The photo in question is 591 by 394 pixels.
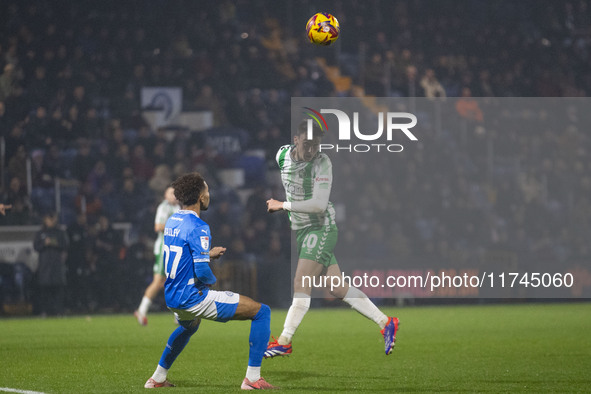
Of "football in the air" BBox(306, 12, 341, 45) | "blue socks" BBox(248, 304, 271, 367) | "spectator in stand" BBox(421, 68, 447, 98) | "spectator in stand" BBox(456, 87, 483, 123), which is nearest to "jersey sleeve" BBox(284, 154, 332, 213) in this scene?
"blue socks" BBox(248, 304, 271, 367)

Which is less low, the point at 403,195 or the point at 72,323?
the point at 403,195

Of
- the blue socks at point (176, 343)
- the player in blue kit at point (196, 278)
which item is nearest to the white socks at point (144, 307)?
the blue socks at point (176, 343)

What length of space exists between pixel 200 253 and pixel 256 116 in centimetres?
1574

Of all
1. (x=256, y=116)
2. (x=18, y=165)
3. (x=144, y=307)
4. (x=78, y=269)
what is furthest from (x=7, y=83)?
(x=144, y=307)

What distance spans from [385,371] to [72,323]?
863cm

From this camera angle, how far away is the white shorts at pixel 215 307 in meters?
7.74

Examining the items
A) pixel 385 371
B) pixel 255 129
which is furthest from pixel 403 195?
pixel 385 371

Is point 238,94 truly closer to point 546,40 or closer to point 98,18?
point 98,18

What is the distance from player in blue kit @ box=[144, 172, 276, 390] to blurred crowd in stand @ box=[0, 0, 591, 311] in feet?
39.1

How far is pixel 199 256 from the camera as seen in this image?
751 cm

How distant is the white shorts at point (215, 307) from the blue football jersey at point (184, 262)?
0.16 feet

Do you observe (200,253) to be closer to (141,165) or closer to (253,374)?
(253,374)

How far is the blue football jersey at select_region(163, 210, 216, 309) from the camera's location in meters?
7.60

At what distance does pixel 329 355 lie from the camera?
11430 mm
